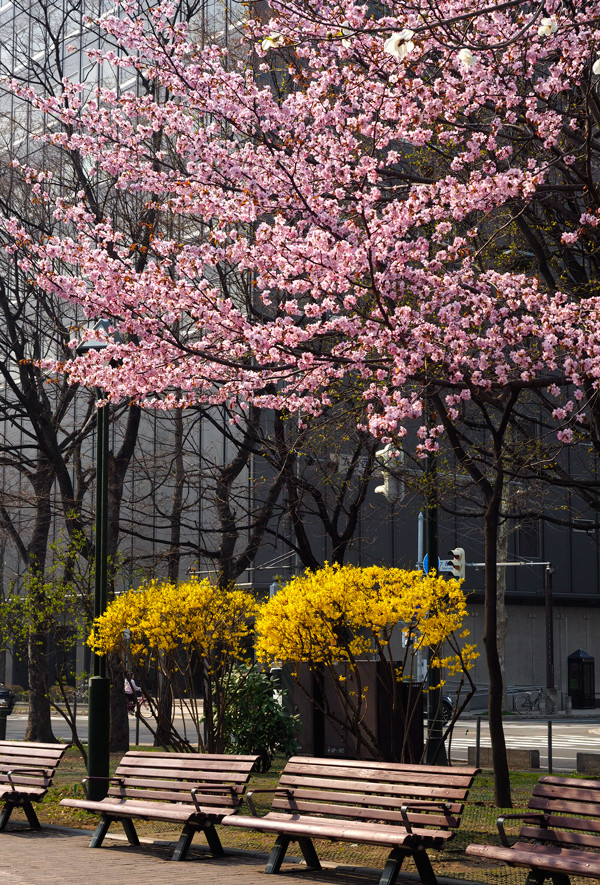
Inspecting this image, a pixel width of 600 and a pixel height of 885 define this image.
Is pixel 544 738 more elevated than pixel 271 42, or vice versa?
pixel 271 42

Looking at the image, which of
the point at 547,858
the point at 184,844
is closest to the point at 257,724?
the point at 184,844

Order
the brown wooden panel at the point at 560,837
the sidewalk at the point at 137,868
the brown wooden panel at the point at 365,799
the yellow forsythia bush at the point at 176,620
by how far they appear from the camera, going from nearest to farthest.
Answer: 1. the brown wooden panel at the point at 560,837
2. the brown wooden panel at the point at 365,799
3. the sidewalk at the point at 137,868
4. the yellow forsythia bush at the point at 176,620

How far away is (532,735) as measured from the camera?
Result: 32094mm

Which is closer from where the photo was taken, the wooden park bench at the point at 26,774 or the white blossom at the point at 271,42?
the white blossom at the point at 271,42

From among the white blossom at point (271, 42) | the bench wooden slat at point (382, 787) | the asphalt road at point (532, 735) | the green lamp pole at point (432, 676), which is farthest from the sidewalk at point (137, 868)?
the asphalt road at point (532, 735)

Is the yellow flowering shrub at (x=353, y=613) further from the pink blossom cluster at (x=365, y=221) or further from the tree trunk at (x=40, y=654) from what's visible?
the tree trunk at (x=40, y=654)

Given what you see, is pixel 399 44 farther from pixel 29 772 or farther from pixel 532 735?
pixel 532 735

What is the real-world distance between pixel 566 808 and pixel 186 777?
379cm

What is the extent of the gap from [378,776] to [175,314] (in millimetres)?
5845

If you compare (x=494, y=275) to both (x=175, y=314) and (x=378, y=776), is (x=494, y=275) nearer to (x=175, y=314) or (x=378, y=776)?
(x=175, y=314)

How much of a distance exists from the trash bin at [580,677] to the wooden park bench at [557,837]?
133 ft

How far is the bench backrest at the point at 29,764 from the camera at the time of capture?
1136 centimetres

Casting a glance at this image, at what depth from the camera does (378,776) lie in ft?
28.8

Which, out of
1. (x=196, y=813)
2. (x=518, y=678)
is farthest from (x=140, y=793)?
(x=518, y=678)
